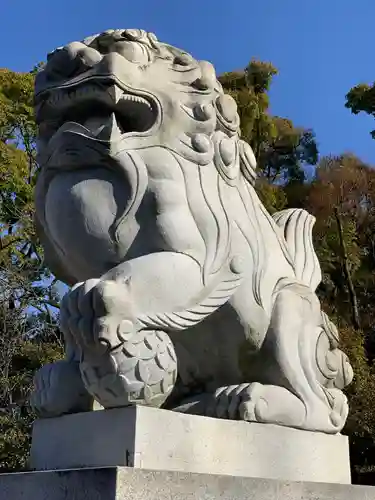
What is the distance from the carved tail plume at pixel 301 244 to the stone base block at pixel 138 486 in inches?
41.2

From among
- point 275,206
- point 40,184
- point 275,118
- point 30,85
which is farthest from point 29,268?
point 40,184

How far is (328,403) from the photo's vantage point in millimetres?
2869

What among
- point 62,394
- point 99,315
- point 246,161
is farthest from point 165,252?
point 246,161

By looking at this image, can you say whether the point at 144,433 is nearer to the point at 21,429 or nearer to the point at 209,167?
the point at 209,167

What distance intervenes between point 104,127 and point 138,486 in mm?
1323

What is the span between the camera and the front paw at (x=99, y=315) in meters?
2.26

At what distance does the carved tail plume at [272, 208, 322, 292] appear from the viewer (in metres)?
3.19

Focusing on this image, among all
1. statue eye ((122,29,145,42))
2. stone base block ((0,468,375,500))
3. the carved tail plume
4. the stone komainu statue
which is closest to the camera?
stone base block ((0,468,375,500))

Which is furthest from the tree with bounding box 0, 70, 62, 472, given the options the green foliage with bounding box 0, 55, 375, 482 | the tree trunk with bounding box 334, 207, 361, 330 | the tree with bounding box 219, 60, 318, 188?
the tree trunk with bounding box 334, 207, 361, 330

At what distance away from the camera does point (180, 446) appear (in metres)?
2.31

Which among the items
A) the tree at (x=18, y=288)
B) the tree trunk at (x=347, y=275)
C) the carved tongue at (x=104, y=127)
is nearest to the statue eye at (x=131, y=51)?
the carved tongue at (x=104, y=127)

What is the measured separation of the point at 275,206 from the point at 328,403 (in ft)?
37.9

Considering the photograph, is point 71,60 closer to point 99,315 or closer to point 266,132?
point 99,315

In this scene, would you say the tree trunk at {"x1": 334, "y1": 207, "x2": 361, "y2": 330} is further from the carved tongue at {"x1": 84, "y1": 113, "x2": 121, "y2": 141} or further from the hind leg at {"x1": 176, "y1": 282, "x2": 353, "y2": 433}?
the carved tongue at {"x1": 84, "y1": 113, "x2": 121, "y2": 141}
